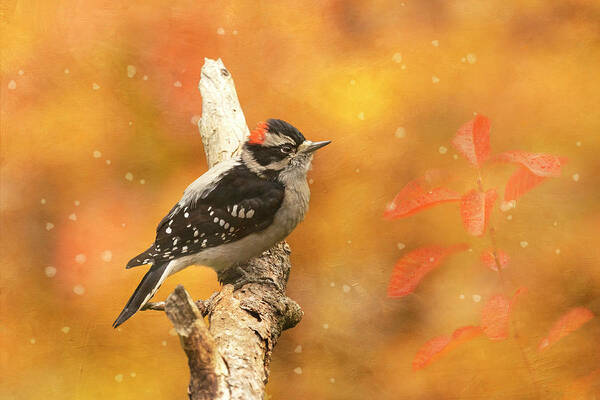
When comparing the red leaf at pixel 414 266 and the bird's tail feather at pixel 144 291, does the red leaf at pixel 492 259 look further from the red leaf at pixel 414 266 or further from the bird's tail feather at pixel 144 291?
the bird's tail feather at pixel 144 291

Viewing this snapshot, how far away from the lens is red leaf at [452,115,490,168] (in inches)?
62.9

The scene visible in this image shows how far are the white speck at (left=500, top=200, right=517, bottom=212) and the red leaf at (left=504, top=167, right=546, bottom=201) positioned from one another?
0.01 metres

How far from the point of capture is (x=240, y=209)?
4.20 ft

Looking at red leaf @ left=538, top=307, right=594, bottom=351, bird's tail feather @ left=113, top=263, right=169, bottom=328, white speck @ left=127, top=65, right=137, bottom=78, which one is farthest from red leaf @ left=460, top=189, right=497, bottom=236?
white speck @ left=127, top=65, right=137, bottom=78

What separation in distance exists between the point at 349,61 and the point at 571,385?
106cm

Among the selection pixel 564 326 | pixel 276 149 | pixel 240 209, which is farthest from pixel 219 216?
pixel 564 326

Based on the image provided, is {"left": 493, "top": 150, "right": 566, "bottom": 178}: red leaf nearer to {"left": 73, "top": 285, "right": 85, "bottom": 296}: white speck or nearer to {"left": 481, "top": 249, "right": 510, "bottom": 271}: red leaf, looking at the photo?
{"left": 481, "top": 249, "right": 510, "bottom": 271}: red leaf

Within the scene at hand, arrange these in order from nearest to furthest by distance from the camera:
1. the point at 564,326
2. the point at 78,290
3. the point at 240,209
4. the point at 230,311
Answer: the point at 230,311, the point at 240,209, the point at 564,326, the point at 78,290

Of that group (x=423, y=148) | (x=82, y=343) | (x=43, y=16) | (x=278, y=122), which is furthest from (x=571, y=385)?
(x=43, y=16)

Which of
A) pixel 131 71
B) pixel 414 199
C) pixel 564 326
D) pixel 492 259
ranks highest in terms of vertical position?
pixel 131 71

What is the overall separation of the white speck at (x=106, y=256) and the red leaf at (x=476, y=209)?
1.00 meters

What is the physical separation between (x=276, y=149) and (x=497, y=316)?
0.79m

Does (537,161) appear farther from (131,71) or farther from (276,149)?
(131,71)

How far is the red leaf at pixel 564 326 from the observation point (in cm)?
154
